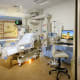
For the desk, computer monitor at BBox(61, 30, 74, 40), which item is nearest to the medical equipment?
the desk

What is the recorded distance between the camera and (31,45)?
2.71 m

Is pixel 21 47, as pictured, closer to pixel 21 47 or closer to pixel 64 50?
pixel 21 47

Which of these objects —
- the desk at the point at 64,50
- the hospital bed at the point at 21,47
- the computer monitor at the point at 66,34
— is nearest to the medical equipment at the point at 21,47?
the hospital bed at the point at 21,47

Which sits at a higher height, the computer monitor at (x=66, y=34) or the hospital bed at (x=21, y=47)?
the computer monitor at (x=66, y=34)

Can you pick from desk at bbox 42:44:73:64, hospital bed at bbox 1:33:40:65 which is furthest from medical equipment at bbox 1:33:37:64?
desk at bbox 42:44:73:64

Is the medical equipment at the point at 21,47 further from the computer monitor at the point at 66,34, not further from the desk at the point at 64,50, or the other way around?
the computer monitor at the point at 66,34

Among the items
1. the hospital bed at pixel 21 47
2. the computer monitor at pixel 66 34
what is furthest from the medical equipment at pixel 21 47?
the computer monitor at pixel 66 34

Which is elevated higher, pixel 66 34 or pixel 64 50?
pixel 66 34

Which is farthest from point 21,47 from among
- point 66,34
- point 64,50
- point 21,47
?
point 66,34

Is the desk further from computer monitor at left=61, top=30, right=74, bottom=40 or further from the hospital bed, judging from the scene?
the hospital bed

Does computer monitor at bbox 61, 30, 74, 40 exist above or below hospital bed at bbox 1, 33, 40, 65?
above

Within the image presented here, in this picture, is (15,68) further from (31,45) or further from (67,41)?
(67,41)

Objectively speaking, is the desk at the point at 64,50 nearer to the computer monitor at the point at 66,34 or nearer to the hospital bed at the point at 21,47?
the computer monitor at the point at 66,34

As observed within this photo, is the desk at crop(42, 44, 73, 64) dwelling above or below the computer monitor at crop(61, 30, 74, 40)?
below
